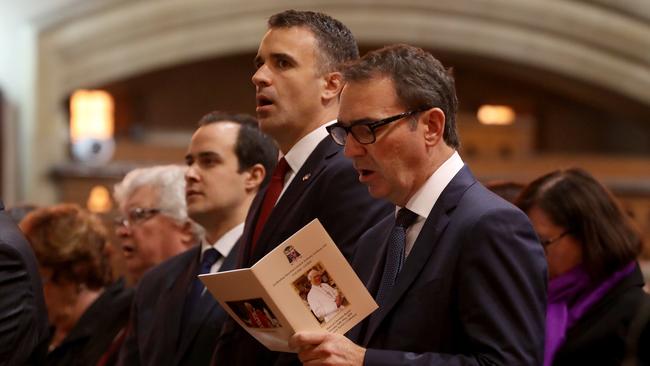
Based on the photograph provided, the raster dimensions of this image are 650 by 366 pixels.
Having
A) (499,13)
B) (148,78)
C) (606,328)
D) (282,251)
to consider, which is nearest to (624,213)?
(606,328)

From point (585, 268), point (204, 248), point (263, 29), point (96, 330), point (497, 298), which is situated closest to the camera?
point (497, 298)

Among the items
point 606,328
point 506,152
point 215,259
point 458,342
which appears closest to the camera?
point 458,342

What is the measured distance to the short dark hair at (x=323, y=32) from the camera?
3.22 m

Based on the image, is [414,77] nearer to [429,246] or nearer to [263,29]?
[429,246]

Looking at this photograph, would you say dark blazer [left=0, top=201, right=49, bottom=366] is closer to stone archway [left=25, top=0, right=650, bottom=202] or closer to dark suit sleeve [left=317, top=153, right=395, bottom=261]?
dark suit sleeve [left=317, top=153, right=395, bottom=261]

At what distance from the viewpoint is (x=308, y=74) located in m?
3.18

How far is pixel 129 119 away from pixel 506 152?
428cm

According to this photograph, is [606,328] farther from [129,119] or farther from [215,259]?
[129,119]

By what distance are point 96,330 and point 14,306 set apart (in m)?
1.19

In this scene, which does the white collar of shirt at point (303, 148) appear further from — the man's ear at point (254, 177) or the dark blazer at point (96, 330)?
the dark blazer at point (96, 330)

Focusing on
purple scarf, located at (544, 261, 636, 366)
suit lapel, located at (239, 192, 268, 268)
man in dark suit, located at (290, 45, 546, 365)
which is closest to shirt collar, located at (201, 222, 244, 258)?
suit lapel, located at (239, 192, 268, 268)

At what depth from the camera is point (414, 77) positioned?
2645mm

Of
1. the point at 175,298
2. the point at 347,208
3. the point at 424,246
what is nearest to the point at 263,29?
the point at 175,298

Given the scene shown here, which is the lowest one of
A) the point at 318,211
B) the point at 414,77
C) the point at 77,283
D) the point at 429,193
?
the point at 77,283
